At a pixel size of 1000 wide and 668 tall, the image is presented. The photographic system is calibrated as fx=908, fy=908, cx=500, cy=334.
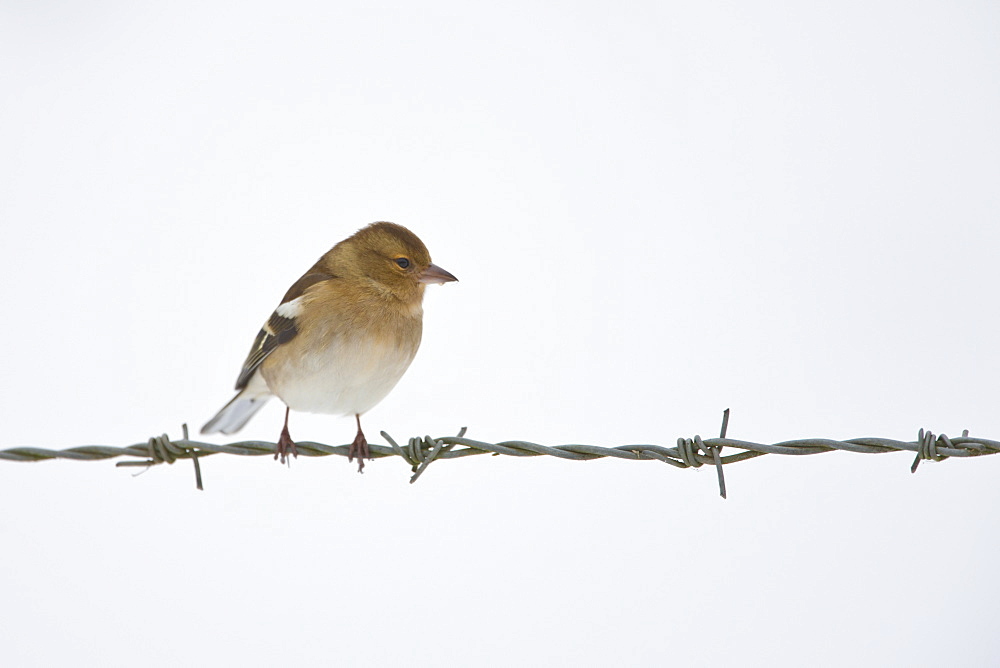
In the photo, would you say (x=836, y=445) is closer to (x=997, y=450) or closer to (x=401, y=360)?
(x=997, y=450)

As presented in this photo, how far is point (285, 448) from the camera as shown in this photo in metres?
3.40

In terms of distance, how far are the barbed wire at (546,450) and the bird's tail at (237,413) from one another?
2.08m

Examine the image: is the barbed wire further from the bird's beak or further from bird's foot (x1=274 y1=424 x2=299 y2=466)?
the bird's beak

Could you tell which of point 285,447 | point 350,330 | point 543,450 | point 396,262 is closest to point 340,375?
point 350,330

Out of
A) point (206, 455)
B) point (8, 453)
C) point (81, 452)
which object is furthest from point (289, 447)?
point (8, 453)

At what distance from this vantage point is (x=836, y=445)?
279cm

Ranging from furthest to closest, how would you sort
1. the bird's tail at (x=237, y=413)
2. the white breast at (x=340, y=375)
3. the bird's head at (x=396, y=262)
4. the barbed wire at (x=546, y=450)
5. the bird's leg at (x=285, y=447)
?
the bird's tail at (x=237, y=413), the bird's head at (x=396, y=262), the white breast at (x=340, y=375), the bird's leg at (x=285, y=447), the barbed wire at (x=546, y=450)

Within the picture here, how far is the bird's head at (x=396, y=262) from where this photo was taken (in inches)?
196

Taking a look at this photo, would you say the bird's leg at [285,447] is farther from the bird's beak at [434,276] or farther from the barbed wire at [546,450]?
the bird's beak at [434,276]

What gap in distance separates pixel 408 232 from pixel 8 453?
2.44m

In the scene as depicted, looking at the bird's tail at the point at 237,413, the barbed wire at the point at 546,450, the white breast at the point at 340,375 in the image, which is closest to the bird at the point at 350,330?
the white breast at the point at 340,375

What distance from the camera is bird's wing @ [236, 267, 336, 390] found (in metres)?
4.80

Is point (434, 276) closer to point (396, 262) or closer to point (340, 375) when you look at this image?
point (396, 262)

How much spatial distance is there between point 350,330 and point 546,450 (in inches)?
76.4
